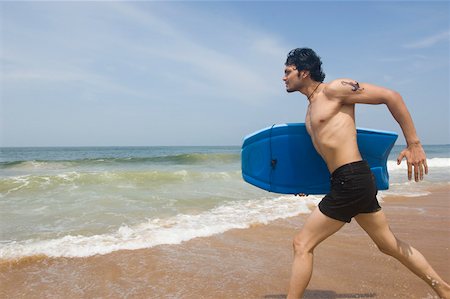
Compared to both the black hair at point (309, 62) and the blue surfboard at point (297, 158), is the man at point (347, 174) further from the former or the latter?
the blue surfboard at point (297, 158)

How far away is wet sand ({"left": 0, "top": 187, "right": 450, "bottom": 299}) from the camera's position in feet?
9.86

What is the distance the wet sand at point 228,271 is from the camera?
3.01m

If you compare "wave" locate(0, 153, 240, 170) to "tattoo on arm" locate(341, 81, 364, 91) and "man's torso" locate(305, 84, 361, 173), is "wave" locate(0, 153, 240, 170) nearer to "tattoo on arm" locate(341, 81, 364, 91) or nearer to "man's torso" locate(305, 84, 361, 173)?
"man's torso" locate(305, 84, 361, 173)

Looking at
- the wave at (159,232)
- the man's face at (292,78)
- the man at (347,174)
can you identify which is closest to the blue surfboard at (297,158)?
the man's face at (292,78)

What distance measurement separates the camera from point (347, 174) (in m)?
2.37

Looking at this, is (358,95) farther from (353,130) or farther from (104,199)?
(104,199)

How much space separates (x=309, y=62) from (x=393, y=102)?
63 centimetres

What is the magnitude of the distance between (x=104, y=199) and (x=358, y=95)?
22.0ft

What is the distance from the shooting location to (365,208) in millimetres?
2381

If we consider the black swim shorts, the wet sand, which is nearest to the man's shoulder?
the black swim shorts

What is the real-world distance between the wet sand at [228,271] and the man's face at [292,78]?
1.63 meters

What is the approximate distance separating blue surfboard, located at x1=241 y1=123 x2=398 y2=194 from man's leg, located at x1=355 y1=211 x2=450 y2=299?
808mm

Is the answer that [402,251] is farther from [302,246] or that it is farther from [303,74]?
[303,74]

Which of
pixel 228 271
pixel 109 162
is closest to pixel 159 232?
pixel 228 271
